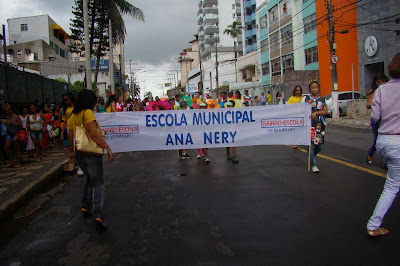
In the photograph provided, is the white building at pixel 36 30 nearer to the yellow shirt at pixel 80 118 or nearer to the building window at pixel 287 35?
the building window at pixel 287 35

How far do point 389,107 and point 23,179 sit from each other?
6989mm

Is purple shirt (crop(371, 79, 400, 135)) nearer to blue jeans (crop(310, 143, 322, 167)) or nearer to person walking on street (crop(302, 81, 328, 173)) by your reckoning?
person walking on street (crop(302, 81, 328, 173))

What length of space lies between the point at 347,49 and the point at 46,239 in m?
30.8

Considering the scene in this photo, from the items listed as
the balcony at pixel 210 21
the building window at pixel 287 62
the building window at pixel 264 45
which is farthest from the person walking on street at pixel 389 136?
the balcony at pixel 210 21

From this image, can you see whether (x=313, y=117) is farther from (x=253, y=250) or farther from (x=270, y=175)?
(x=253, y=250)

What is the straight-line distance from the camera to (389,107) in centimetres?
365

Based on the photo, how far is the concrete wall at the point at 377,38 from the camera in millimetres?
23716

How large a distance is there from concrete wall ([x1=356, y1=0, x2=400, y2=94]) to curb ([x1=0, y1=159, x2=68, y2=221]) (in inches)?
909

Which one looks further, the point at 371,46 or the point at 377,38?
the point at 371,46

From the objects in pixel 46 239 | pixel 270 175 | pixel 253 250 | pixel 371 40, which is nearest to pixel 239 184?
pixel 270 175

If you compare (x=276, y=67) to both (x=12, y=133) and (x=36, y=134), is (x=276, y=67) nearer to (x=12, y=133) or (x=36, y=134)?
(x=36, y=134)

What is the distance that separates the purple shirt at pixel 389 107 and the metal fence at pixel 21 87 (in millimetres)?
11866

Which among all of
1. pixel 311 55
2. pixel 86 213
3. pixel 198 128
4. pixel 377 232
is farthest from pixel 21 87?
pixel 311 55

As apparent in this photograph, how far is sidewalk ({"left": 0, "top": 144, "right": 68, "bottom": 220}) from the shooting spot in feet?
18.6
